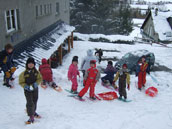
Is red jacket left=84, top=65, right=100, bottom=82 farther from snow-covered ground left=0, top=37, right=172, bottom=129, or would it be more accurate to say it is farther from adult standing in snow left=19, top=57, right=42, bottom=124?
adult standing in snow left=19, top=57, right=42, bottom=124

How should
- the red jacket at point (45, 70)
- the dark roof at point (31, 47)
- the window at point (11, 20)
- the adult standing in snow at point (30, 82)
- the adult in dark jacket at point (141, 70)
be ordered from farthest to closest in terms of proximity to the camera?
1. the window at point (11, 20)
2. the dark roof at point (31, 47)
3. the adult in dark jacket at point (141, 70)
4. the red jacket at point (45, 70)
5. the adult standing in snow at point (30, 82)

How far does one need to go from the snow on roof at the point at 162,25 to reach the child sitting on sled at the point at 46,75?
28.3 metres

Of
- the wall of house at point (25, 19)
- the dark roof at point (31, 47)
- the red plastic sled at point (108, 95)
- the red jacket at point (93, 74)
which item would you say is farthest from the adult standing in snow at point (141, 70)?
the wall of house at point (25, 19)

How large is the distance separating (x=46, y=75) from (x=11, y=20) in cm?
461

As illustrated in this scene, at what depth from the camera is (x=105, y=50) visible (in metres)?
21.1

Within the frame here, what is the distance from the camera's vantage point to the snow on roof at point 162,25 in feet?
102

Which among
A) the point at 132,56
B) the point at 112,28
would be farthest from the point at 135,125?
the point at 112,28

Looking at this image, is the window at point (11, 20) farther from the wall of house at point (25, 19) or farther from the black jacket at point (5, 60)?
the black jacket at point (5, 60)

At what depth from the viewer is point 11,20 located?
959 centimetres

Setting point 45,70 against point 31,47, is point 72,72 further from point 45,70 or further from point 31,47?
point 31,47

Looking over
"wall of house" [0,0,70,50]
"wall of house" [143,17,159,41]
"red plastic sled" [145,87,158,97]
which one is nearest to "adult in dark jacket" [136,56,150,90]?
"red plastic sled" [145,87,158,97]

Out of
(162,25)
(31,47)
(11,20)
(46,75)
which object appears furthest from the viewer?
(162,25)

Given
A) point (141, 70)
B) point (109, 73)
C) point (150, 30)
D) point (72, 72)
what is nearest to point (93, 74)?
point (72, 72)

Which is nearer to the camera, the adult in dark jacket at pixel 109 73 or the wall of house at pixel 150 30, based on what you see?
the adult in dark jacket at pixel 109 73
